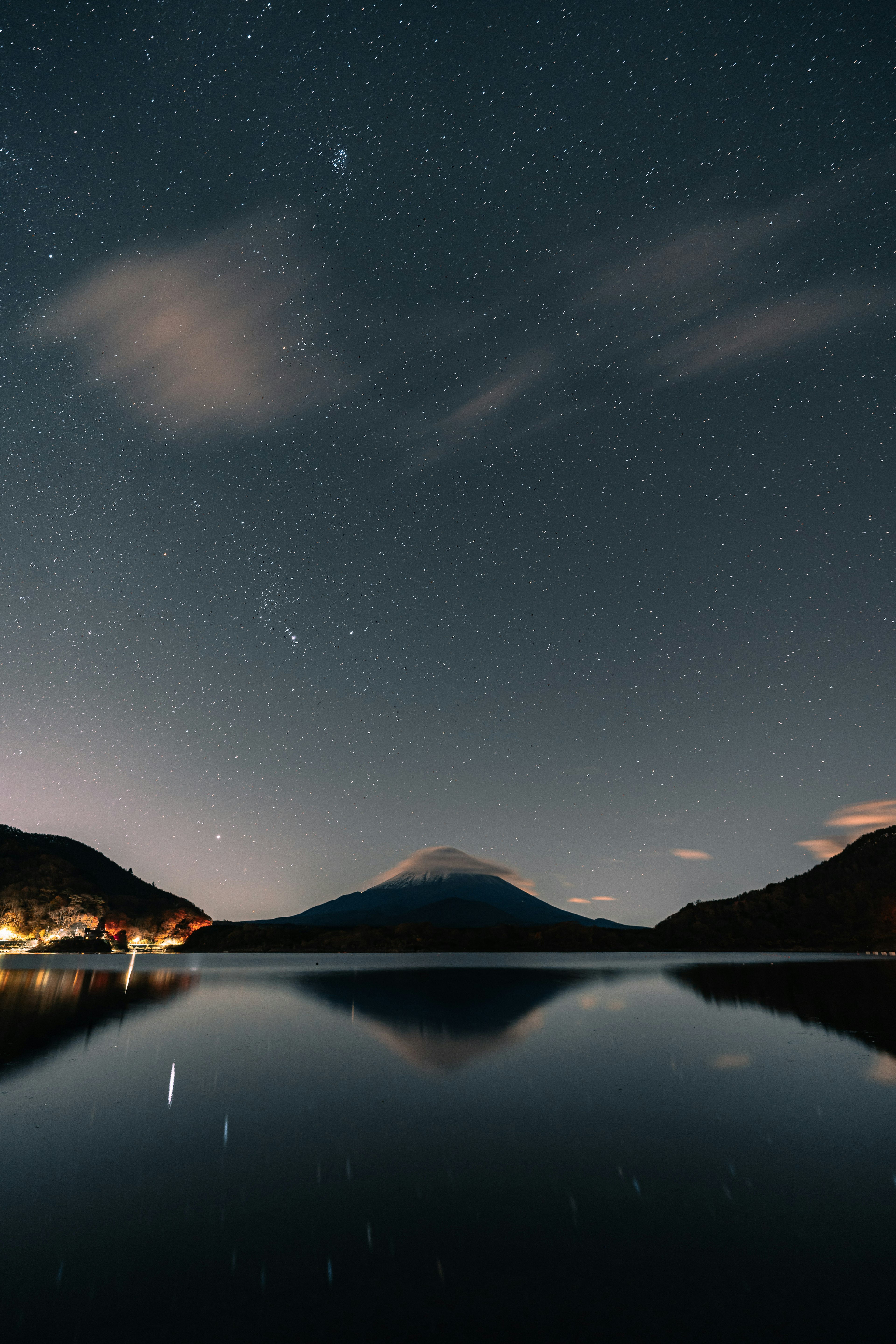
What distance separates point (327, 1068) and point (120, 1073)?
7131mm

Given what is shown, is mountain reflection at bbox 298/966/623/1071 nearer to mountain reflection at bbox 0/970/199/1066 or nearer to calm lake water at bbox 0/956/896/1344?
calm lake water at bbox 0/956/896/1344

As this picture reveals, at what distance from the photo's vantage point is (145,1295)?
320 inches

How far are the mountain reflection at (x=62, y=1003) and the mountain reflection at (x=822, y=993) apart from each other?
3581 centimetres

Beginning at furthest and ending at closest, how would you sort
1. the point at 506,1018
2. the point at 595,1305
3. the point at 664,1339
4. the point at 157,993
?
1. the point at 157,993
2. the point at 506,1018
3. the point at 595,1305
4. the point at 664,1339

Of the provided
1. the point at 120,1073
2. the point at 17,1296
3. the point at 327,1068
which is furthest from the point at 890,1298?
the point at 120,1073

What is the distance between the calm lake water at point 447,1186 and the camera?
7801 millimetres

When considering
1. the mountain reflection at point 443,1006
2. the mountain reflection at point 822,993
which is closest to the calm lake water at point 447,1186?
the mountain reflection at point 443,1006

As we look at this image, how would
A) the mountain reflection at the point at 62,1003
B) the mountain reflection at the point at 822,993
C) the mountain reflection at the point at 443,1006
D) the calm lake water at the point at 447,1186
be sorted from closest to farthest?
the calm lake water at the point at 447,1186 < the mountain reflection at the point at 62,1003 < the mountain reflection at the point at 443,1006 < the mountain reflection at the point at 822,993

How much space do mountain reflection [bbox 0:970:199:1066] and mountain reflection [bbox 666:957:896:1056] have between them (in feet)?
117

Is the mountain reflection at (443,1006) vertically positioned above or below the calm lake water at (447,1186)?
below

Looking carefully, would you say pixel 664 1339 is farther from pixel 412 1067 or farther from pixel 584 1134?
pixel 412 1067

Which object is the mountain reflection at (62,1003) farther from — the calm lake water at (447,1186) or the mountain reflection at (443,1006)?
the mountain reflection at (443,1006)

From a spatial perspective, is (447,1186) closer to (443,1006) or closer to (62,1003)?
(443,1006)

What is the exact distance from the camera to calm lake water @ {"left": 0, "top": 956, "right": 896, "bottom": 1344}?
7801 mm
